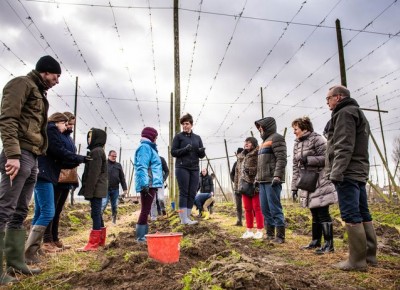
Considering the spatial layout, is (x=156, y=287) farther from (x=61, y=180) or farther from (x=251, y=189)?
(x=251, y=189)

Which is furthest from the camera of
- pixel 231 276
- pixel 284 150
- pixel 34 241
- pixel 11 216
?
pixel 284 150

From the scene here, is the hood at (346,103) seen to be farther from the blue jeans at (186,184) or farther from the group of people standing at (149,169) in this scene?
the blue jeans at (186,184)

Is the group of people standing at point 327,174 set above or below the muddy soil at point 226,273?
above

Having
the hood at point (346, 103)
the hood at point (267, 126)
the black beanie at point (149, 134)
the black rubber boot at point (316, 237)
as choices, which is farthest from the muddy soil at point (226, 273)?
the hood at point (267, 126)

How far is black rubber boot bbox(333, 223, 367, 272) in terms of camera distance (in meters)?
3.39

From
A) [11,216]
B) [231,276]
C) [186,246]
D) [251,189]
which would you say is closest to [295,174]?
[251,189]

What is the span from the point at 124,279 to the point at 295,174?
10.4 feet

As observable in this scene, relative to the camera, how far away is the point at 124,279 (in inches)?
115

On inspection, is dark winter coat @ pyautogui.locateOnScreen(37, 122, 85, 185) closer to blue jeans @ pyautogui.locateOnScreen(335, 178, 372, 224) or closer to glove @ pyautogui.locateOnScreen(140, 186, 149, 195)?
glove @ pyautogui.locateOnScreen(140, 186, 149, 195)

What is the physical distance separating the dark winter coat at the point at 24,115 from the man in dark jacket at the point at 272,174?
3567 millimetres

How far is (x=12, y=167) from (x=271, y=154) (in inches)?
162

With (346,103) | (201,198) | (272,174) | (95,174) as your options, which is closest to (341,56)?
(201,198)

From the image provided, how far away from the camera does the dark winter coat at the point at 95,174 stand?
16.3ft

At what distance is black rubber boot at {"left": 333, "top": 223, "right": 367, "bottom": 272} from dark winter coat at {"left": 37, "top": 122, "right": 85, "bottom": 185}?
3.53 m
